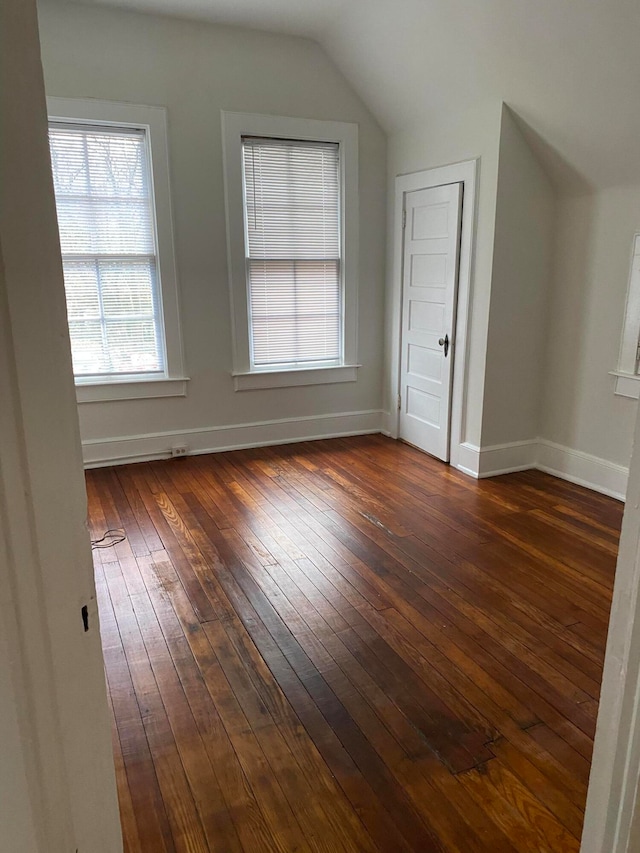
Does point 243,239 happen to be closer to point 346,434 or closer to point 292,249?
point 292,249

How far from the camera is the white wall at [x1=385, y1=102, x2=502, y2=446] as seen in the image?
12.2ft

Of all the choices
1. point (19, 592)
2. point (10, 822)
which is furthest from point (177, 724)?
point (19, 592)

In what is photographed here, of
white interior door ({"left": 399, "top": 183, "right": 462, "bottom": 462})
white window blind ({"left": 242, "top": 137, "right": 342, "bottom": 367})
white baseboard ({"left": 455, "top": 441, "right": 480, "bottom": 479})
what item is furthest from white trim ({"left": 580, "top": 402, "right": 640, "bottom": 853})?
white window blind ({"left": 242, "top": 137, "right": 342, "bottom": 367})

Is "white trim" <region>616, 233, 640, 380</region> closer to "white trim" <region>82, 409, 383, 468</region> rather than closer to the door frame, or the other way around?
the door frame

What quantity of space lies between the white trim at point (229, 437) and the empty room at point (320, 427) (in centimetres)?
3

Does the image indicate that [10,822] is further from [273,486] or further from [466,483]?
[466,483]

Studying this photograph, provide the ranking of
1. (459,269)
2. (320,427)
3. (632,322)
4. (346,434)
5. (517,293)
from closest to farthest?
(632,322)
(517,293)
(459,269)
(320,427)
(346,434)

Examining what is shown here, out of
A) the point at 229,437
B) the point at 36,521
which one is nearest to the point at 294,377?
the point at 229,437

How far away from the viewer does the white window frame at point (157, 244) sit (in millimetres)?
3838

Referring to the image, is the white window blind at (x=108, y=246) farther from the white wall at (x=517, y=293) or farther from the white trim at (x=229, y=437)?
the white wall at (x=517, y=293)

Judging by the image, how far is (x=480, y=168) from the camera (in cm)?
380

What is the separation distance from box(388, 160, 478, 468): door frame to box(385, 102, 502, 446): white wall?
0.04 metres

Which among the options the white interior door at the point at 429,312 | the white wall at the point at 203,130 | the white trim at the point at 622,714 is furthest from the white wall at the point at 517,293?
the white trim at the point at 622,714

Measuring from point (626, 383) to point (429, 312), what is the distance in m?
1.49
